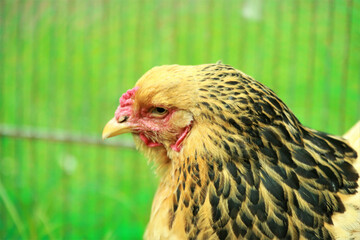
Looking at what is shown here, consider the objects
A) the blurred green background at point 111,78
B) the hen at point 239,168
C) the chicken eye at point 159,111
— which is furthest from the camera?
the blurred green background at point 111,78

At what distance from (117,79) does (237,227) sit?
14.4 feet

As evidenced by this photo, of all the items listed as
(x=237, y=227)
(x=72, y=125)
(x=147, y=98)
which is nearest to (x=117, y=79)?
(x=72, y=125)

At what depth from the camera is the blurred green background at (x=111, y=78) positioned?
4.43 m

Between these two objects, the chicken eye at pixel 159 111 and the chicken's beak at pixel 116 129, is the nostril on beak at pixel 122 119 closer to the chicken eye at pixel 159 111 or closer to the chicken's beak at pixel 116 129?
the chicken's beak at pixel 116 129

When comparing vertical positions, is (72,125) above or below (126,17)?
below

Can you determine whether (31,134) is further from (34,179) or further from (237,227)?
(237,227)

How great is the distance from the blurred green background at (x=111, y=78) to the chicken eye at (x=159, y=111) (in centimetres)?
210

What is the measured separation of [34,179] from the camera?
4.80 meters

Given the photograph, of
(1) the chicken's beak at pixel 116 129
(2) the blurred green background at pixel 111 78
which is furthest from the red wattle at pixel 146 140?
(2) the blurred green background at pixel 111 78

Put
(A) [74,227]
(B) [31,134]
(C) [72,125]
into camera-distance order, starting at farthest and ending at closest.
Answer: (C) [72,125], (B) [31,134], (A) [74,227]

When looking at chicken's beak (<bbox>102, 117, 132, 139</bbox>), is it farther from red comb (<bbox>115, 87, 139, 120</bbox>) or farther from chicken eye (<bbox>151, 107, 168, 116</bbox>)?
chicken eye (<bbox>151, 107, 168, 116</bbox>)

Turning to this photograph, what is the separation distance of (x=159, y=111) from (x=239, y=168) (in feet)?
1.47

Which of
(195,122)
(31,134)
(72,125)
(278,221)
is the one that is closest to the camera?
(278,221)

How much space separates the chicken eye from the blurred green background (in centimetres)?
210
